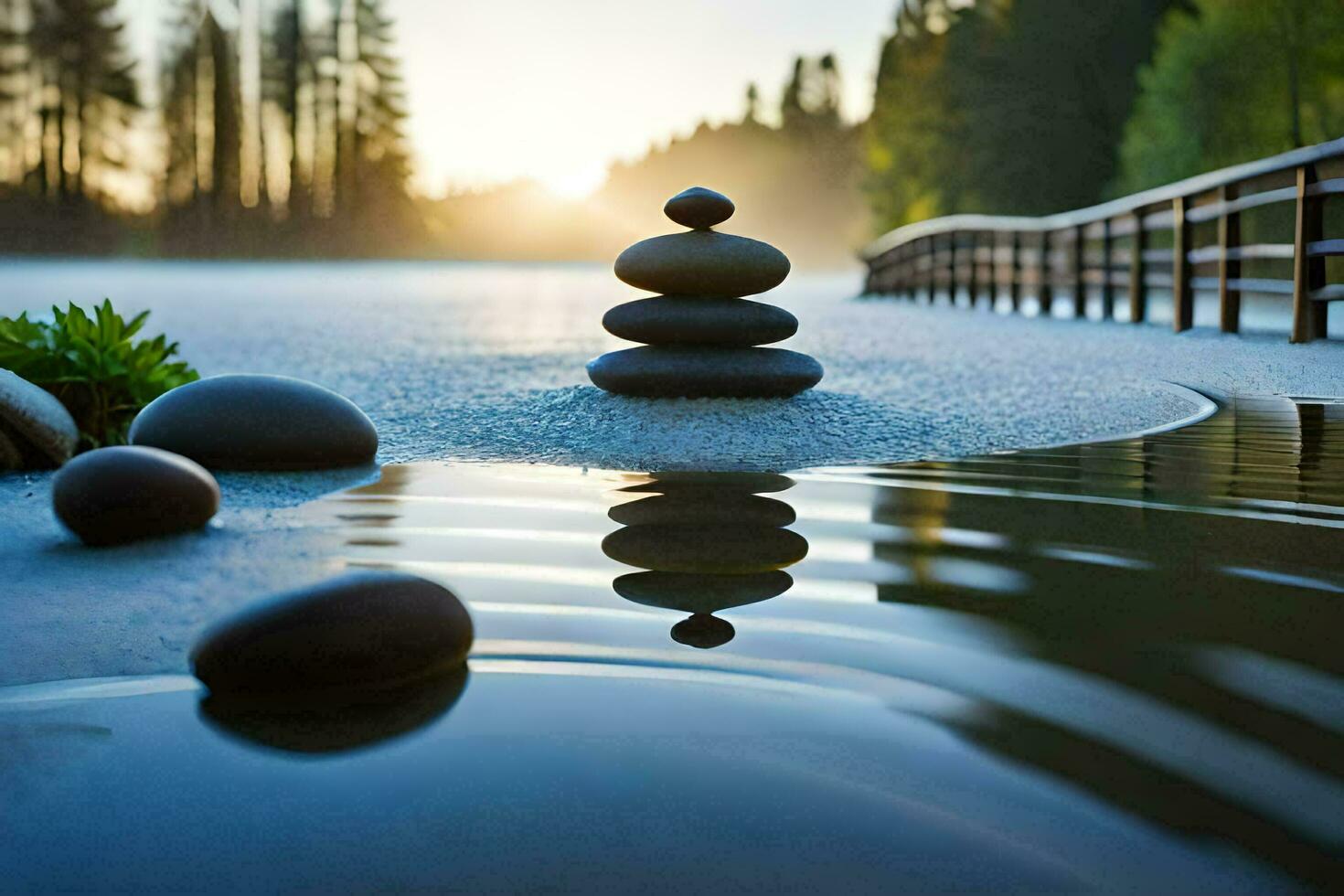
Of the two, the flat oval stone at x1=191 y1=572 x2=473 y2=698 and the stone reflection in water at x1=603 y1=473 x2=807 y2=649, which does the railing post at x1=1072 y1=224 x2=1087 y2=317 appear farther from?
the flat oval stone at x1=191 y1=572 x2=473 y2=698

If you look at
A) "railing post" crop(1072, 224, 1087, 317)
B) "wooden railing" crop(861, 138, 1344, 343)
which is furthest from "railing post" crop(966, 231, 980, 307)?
"railing post" crop(1072, 224, 1087, 317)

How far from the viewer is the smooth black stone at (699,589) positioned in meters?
2.79

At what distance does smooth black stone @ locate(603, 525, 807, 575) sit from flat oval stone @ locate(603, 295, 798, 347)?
259cm

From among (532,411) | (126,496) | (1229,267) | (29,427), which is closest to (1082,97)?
(1229,267)

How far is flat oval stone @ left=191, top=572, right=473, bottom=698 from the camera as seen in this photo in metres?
2.29

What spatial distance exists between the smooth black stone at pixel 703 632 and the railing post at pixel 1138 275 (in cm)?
1048

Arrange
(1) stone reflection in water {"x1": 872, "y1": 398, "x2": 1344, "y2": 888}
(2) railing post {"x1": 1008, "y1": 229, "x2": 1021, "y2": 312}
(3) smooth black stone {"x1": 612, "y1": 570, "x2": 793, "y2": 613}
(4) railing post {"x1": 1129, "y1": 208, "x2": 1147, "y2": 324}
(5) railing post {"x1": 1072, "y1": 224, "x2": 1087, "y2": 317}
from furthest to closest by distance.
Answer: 1. (2) railing post {"x1": 1008, "y1": 229, "x2": 1021, "y2": 312}
2. (5) railing post {"x1": 1072, "y1": 224, "x2": 1087, "y2": 317}
3. (4) railing post {"x1": 1129, "y1": 208, "x2": 1147, "y2": 324}
4. (3) smooth black stone {"x1": 612, "y1": 570, "x2": 793, "y2": 613}
5. (1) stone reflection in water {"x1": 872, "y1": 398, "x2": 1344, "y2": 888}

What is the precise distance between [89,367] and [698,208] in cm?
282

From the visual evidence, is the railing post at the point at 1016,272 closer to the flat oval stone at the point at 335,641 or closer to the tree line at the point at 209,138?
the flat oval stone at the point at 335,641

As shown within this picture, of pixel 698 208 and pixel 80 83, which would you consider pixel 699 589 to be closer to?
pixel 698 208

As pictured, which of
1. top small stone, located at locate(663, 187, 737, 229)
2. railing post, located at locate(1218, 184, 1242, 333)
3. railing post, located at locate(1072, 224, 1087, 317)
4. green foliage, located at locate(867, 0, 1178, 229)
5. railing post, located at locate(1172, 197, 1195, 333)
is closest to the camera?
top small stone, located at locate(663, 187, 737, 229)

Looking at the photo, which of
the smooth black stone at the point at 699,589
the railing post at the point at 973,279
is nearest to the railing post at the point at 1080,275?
the railing post at the point at 973,279

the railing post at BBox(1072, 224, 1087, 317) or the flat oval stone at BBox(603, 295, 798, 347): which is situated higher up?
the railing post at BBox(1072, 224, 1087, 317)

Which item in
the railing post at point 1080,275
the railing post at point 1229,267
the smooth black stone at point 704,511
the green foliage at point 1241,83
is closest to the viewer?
the smooth black stone at point 704,511
